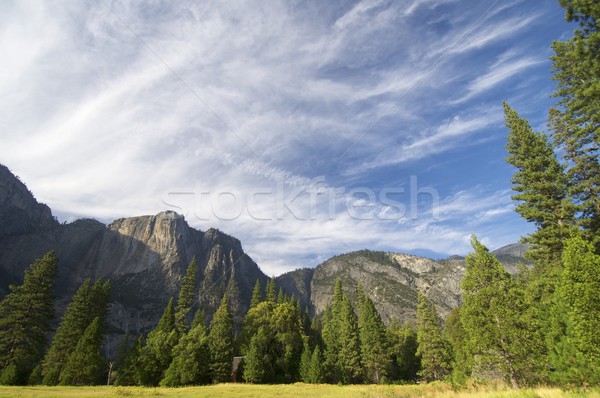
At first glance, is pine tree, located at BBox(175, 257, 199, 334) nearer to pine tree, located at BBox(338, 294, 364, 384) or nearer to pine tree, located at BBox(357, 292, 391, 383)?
pine tree, located at BBox(338, 294, 364, 384)

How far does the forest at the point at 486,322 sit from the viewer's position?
1582 centimetres

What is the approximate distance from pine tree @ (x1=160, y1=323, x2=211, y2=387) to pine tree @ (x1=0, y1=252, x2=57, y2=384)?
15.9m

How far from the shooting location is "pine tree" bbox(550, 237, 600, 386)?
14336mm

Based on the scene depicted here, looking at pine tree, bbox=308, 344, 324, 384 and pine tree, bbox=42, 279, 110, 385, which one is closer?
pine tree, bbox=42, 279, 110, 385

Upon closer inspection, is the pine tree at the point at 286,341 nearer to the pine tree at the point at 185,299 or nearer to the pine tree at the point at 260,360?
the pine tree at the point at 260,360

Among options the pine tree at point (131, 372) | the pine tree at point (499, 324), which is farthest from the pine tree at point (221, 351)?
the pine tree at point (499, 324)

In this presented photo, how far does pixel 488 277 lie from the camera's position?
20.8m

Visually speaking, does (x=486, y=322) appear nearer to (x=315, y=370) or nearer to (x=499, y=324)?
(x=499, y=324)

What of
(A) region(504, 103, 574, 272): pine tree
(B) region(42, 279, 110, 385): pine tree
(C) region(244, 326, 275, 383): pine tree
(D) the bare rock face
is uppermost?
(D) the bare rock face

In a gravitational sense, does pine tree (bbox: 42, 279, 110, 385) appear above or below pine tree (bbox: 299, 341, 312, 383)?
above

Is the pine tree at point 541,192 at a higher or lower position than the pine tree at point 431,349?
higher

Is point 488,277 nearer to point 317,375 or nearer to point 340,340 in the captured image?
point 317,375

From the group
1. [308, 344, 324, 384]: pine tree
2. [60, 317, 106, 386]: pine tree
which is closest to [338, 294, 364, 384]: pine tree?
[308, 344, 324, 384]: pine tree

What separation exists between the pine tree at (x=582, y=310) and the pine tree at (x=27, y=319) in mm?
49802
